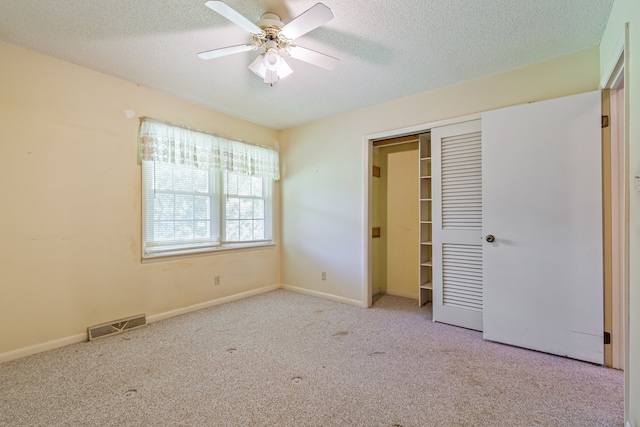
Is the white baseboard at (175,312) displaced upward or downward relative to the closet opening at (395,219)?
downward

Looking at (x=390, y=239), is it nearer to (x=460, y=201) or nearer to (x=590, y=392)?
(x=460, y=201)

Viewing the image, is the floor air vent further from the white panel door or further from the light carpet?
the white panel door

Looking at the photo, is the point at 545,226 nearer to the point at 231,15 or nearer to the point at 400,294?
the point at 400,294

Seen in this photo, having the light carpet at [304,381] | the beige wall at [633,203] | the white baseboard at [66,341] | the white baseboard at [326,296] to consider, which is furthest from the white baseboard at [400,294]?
the beige wall at [633,203]

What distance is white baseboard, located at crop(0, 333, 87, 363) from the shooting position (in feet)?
7.34

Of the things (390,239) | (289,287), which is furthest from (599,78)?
(289,287)

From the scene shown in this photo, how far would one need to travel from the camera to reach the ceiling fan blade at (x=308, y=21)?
1574 mm

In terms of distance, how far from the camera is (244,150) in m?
3.94

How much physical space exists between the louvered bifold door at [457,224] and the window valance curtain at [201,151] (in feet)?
7.61

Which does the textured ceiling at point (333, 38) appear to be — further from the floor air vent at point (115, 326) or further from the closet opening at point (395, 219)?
the floor air vent at point (115, 326)

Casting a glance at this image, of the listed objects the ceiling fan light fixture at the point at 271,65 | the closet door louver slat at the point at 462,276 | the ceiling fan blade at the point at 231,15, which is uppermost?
the ceiling fan blade at the point at 231,15

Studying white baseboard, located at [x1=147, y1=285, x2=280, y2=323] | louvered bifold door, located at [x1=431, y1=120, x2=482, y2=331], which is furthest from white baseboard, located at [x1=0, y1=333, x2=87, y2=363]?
louvered bifold door, located at [x1=431, y1=120, x2=482, y2=331]

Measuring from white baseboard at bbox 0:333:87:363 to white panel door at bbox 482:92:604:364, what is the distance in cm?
364

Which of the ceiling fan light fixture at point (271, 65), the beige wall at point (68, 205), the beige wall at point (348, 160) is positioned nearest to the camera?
the ceiling fan light fixture at point (271, 65)
